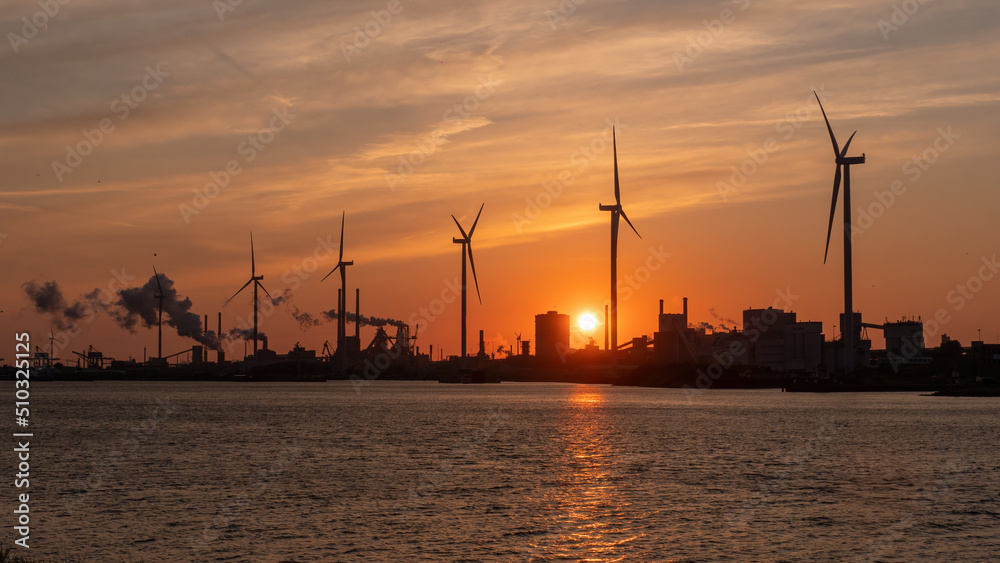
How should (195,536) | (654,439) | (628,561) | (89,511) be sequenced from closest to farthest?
1. (628,561)
2. (195,536)
3. (89,511)
4. (654,439)

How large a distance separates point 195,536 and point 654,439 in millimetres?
63728

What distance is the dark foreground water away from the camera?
1688 inches

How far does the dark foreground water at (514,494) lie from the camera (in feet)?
141

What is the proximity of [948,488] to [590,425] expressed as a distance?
67034mm

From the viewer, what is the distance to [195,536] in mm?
44781

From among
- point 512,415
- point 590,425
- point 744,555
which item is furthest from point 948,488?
point 512,415

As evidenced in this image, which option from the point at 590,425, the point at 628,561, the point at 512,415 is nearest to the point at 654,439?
the point at 590,425

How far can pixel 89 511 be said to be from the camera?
51.3m

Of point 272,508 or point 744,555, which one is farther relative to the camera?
point 272,508

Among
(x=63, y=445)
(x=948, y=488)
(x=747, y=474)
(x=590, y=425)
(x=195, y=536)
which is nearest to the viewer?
(x=195, y=536)

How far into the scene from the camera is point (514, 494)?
193ft

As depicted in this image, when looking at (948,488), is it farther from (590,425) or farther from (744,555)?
(590,425)

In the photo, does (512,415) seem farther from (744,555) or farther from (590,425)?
(744,555)

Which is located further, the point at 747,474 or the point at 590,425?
the point at 590,425
